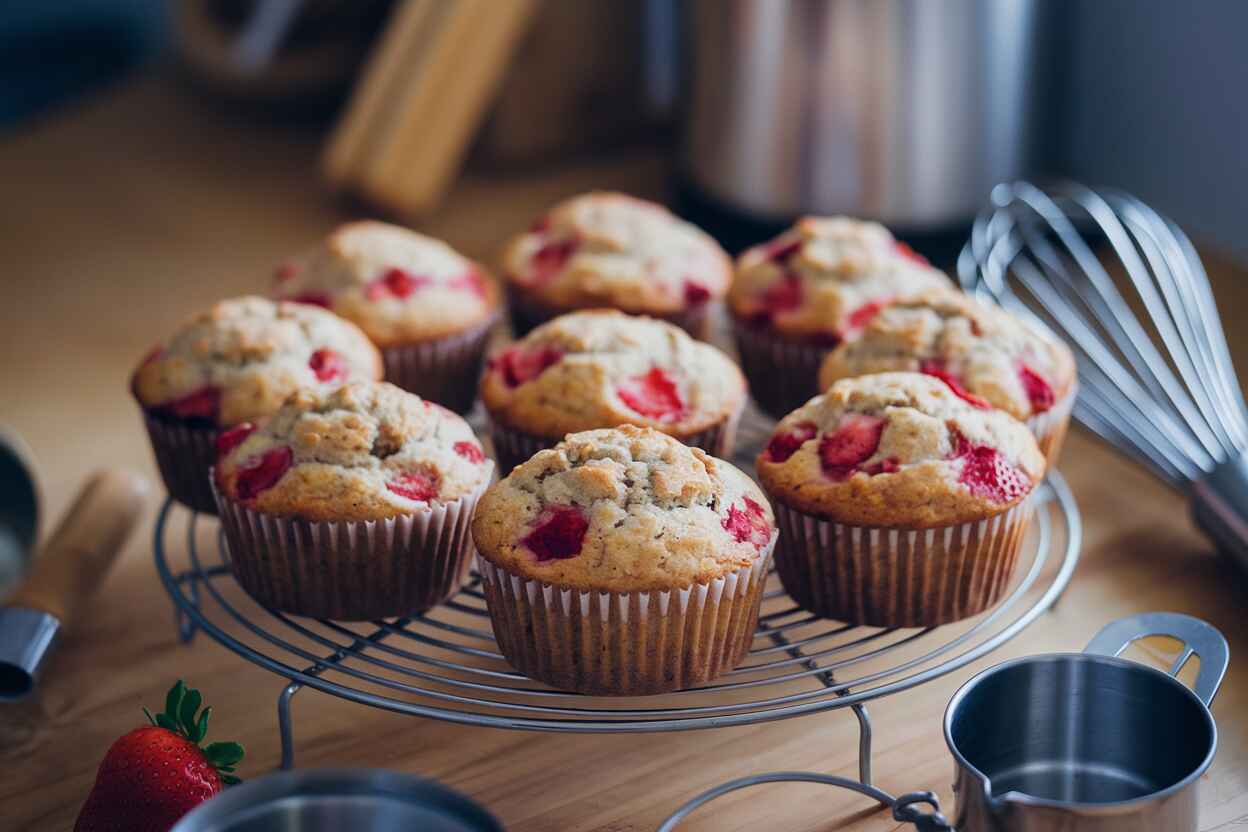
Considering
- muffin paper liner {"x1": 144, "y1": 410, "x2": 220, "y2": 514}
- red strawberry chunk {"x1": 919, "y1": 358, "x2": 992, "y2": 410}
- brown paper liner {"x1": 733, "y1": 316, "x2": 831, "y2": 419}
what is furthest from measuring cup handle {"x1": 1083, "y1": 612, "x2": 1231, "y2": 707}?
muffin paper liner {"x1": 144, "y1": 410, "x2": 220, "y2": 514}

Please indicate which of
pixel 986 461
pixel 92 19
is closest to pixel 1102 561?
pixel 986 461

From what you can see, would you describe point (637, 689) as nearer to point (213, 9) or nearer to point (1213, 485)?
point (1213, 485)

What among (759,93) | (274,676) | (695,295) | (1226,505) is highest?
(759,93)

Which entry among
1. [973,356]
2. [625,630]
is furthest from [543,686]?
[973,356]

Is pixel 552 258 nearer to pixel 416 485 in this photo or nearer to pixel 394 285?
pixel 394 285

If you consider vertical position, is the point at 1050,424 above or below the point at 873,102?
below

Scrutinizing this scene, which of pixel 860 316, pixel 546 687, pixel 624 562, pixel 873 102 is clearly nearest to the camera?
pixel 624 562
